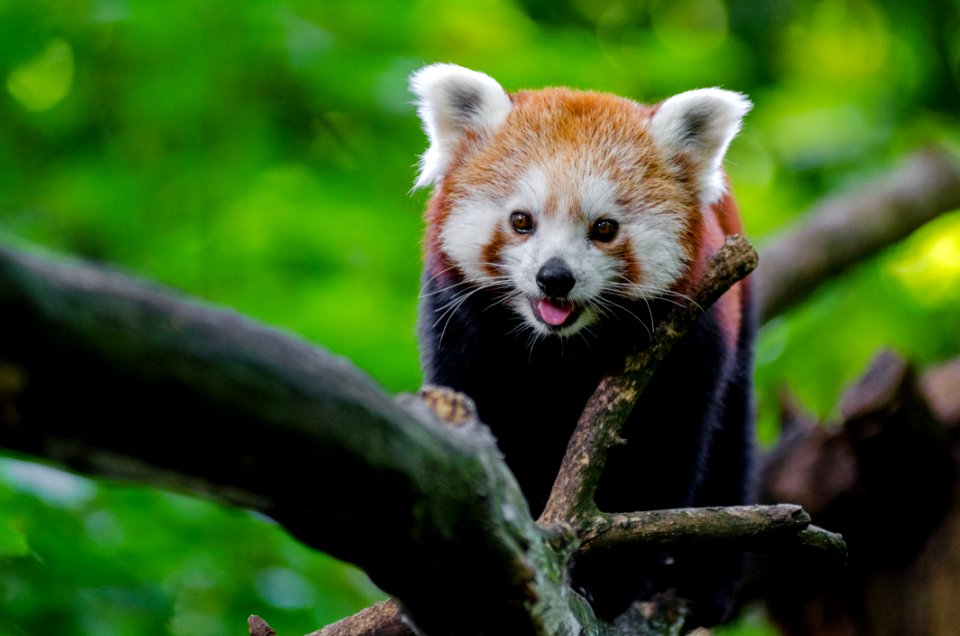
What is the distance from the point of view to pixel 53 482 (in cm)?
333

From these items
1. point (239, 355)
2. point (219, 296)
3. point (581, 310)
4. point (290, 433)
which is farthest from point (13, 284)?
point (219, 296)

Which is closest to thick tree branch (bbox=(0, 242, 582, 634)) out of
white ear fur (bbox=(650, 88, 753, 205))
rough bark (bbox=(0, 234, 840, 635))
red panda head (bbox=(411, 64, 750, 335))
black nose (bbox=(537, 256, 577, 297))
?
rough bark (bbox=(0, 234, 840, 635))

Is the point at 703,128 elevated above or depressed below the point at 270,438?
above

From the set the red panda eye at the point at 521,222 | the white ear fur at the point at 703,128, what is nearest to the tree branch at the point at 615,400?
the red panda eye at the point at 521,222

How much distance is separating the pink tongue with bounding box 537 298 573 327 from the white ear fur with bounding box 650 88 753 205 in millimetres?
663

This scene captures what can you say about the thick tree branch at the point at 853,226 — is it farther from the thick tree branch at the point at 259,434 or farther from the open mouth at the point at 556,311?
the thick tree branch at the point at 259,434

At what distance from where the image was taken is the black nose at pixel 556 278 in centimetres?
313

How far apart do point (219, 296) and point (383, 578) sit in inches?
135

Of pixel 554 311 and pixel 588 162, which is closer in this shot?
pixel 554 311

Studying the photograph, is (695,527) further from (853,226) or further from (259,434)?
(853,226)

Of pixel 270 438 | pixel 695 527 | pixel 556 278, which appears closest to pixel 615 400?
pixel 695 527

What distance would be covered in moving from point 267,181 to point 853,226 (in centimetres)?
317

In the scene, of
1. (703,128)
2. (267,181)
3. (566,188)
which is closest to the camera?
(566,188)

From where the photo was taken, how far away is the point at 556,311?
10.5ft
